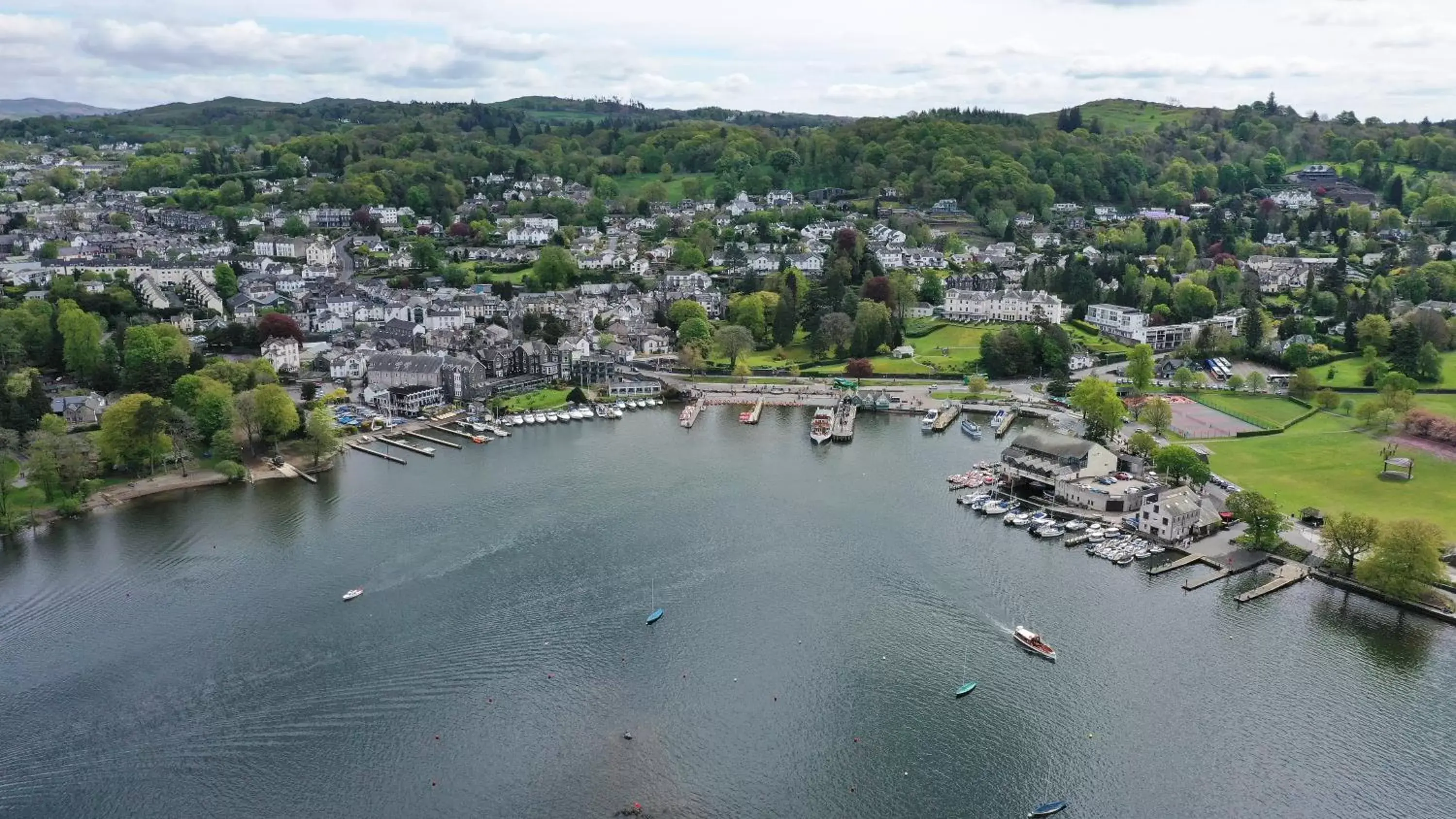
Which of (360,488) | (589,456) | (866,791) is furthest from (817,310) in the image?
(866,791)

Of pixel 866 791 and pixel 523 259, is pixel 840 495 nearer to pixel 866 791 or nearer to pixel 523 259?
pixel 866 791

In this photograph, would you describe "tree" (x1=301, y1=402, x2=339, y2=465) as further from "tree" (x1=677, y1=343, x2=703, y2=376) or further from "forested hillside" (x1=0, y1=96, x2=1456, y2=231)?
"forested hillside" (x1=0, y1=96, x2=1456, y2=231)

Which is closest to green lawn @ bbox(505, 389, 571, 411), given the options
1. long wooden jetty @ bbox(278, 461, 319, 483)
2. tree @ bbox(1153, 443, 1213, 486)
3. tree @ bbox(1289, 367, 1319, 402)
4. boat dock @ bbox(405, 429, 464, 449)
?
boat dock @ bbox(405, 429, 464, 449)

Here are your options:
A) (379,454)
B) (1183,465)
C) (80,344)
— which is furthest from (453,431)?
(1183,465)

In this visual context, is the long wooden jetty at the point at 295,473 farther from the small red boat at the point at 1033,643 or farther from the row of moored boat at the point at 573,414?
the small red boat at the point at 1033,643

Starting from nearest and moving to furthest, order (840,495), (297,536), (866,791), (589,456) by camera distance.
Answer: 1. (866,791)
2. (297,536)
3. (840,495)
4. (589,456)

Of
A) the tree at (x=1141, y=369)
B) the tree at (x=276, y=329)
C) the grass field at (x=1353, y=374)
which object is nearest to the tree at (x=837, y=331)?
the tree at (x=1141, y=369)
